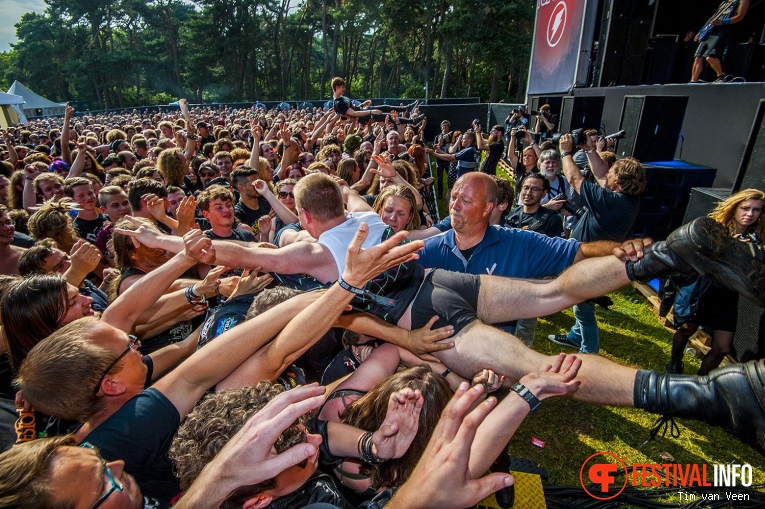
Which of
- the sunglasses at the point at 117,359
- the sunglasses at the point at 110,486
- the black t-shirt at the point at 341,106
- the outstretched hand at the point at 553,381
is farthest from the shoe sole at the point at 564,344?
the black t-shirt at the point at 341,106

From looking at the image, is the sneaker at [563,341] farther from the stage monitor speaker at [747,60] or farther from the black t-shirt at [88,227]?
the stage monitor speaker at [747,60]

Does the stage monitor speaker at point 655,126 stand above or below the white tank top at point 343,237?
above

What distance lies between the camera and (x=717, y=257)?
6.48 feet

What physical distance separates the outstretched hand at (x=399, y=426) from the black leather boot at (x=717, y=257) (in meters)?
1.49

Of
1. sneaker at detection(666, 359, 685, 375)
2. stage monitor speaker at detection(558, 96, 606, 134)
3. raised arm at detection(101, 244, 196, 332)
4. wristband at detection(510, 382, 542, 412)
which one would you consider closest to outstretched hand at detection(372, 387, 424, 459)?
wristband at detection(510, 382, 542, 412)

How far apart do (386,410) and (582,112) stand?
10.5m

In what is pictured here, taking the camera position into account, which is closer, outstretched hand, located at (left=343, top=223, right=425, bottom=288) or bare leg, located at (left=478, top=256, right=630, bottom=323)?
outstretched hand, located at (left=343, top=223, right=425, bottom=288)

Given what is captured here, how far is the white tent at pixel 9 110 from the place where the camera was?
24056 millimetres

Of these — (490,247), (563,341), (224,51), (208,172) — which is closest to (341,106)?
(208,172)

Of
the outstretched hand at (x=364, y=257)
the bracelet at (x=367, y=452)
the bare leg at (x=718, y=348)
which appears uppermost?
the outstretched hand at (x=364, y=257)

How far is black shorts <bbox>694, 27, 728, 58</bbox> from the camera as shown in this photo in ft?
26.8

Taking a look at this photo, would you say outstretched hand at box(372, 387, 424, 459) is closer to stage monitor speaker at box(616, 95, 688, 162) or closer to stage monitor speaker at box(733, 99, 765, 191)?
stage monitor speaker at box(733, 99, 765, 191)

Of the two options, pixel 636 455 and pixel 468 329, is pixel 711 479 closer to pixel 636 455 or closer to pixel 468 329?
pixel 636 455

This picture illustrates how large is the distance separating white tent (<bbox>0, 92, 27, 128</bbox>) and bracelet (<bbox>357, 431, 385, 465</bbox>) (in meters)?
31.5
